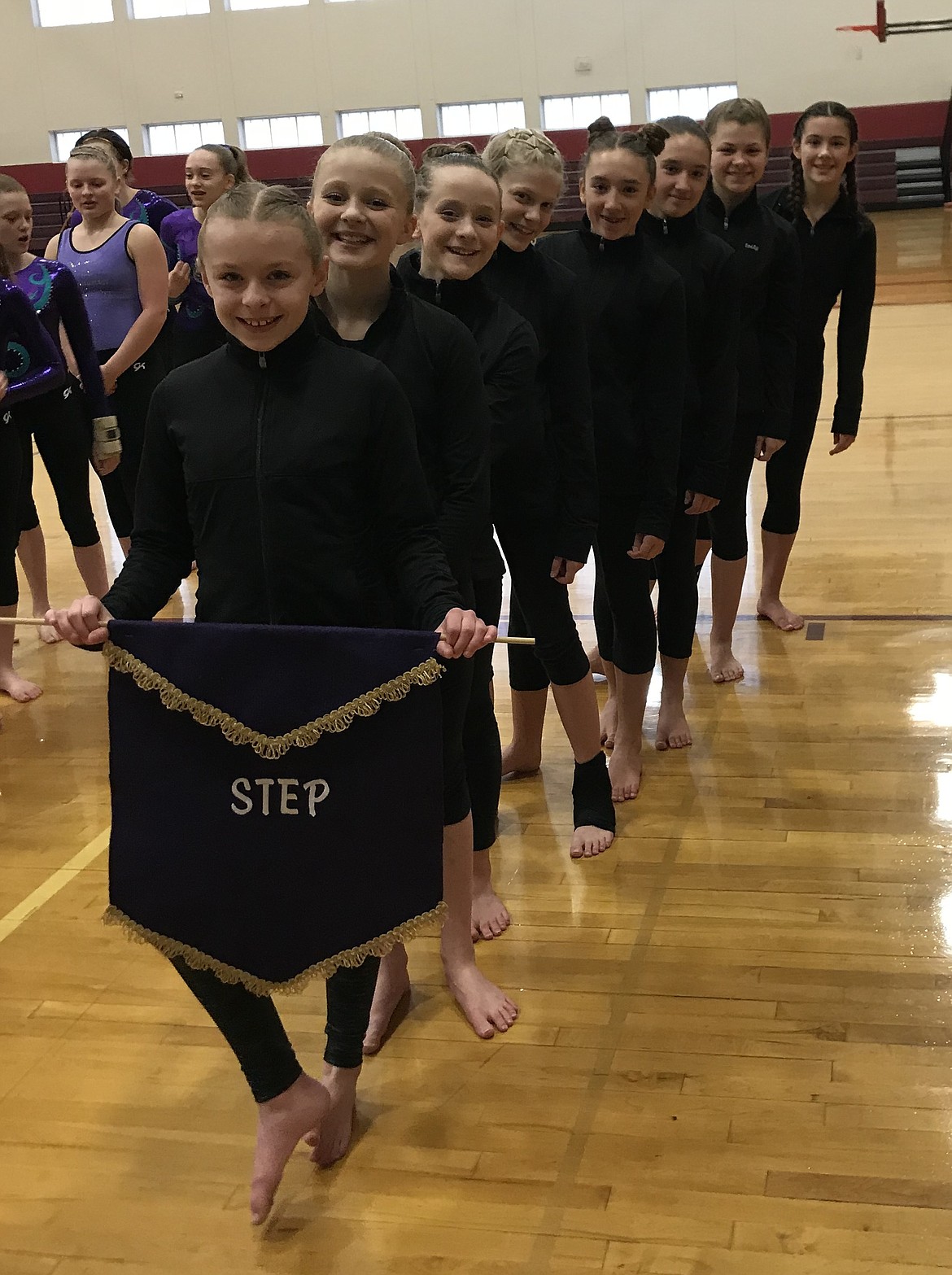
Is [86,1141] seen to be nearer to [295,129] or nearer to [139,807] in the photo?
[139,807]

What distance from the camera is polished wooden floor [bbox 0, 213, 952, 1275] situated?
186cm

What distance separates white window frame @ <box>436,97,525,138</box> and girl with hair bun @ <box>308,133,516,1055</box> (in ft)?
52.2

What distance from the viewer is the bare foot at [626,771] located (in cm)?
321

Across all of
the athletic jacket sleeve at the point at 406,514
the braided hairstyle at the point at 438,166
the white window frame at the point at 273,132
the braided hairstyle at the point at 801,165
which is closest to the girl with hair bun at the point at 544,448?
the braided hairstyle at the point at 438,166

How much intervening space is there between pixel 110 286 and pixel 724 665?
2264 millimetres

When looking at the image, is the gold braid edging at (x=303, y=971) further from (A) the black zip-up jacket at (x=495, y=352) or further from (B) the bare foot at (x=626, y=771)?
(B) the bare foot at (x=626, y=771)

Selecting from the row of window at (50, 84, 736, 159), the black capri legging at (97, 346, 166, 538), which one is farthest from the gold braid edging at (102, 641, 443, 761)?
the row of window at (50, 84, 736, 159)

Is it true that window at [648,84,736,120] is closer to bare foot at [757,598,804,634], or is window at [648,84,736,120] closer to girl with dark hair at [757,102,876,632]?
girl with dark hair at [757,102,876,632]

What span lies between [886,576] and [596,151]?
227cm

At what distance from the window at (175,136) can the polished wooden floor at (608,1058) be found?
51.6 ft

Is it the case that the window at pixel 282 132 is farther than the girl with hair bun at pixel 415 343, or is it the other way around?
the window at pixel 282 132

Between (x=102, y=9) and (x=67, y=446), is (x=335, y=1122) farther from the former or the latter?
(x=102, y=9)

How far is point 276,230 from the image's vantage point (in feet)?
5.77

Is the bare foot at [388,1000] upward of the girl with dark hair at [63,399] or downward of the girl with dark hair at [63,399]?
downward
